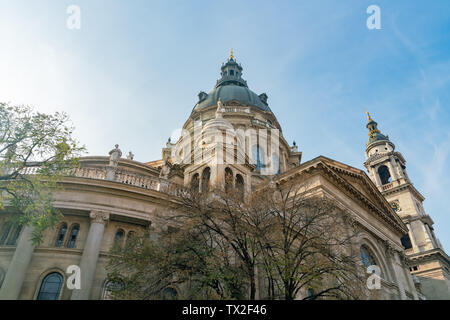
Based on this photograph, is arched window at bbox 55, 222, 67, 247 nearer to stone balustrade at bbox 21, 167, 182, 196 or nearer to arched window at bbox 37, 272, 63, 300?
arched window at bbox 37, 272, 63, 300

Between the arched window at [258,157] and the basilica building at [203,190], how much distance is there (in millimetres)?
119

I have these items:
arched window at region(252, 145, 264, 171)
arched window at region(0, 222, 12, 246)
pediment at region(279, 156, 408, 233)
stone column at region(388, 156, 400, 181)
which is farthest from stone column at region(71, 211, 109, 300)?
stone column at region(388, 156, 400, 181)

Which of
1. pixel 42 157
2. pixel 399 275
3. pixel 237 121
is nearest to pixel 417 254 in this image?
pixel 399 275

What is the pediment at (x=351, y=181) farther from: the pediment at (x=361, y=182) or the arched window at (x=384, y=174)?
the arched window at (x=384, y=174)

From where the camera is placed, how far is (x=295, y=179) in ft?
80.0

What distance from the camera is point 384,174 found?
56.7 metres

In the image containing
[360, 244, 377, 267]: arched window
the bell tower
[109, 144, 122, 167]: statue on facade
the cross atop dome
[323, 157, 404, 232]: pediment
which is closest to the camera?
[109, 144, 122, 167]: statue on facade

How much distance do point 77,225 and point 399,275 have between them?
2604cm

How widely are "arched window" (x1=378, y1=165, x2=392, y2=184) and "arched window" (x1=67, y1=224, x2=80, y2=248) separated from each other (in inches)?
2081

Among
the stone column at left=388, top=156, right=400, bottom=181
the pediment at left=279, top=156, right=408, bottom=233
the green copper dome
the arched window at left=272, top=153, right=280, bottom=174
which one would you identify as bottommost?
the pediment at left=279, top=156, right=408, bottom=233

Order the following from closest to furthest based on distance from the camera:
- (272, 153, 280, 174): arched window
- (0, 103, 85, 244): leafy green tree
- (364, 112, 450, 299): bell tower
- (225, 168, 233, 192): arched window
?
(0, 103, 85, 244): leafy green tree → (225, 168, 233, 192): arched window → (272, 153, 280, 174): arched window → (364, 112, 450, 299): bell tower

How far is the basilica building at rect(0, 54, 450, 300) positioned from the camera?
13766 millimetres

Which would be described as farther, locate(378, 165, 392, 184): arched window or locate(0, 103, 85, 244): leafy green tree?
locate(378, 165, 392, 184): arched window

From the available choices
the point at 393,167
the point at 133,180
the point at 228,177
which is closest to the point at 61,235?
the point at 133,180
